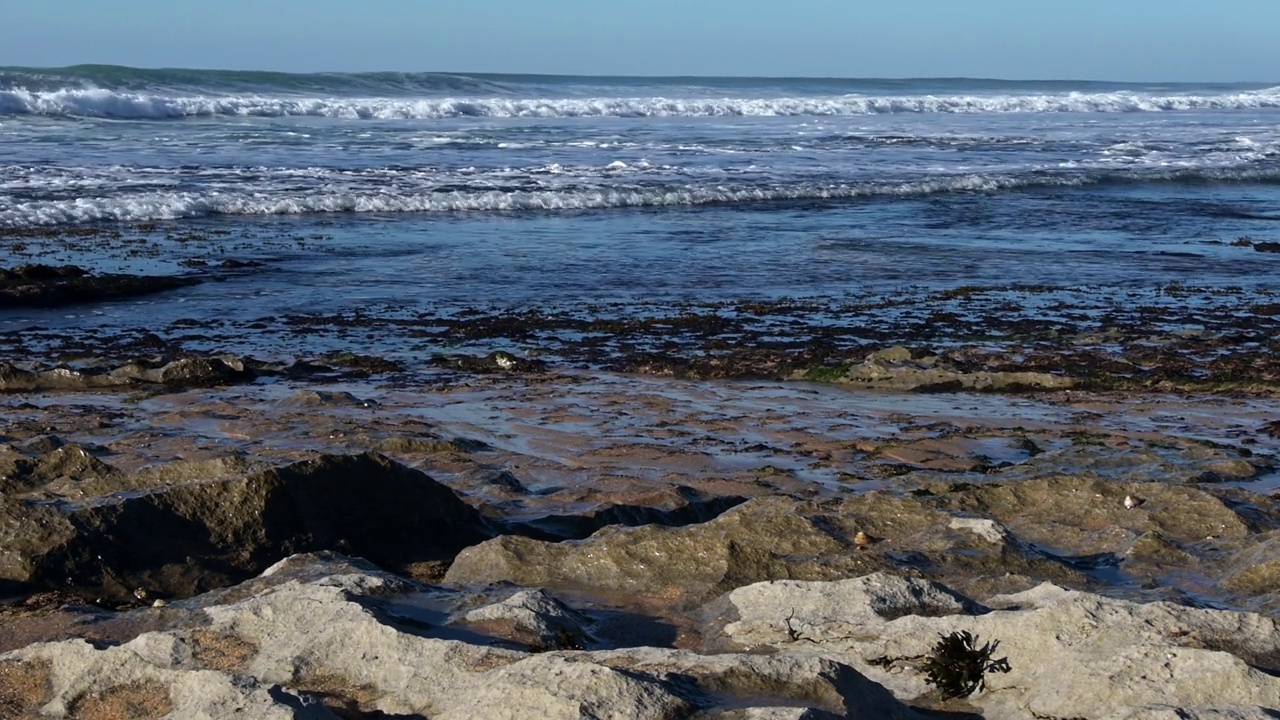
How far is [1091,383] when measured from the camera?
8.80 m

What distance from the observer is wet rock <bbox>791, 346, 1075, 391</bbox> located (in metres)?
8.75

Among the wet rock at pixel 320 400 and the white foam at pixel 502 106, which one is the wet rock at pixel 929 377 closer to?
the wet rock at pixel 320 400

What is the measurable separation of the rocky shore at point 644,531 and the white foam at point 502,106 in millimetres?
31330

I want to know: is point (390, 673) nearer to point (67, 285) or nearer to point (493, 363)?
point (493, 363)

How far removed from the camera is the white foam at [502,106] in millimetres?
38688

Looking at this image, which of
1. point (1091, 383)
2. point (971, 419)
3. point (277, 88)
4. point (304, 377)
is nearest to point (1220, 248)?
point (1091, 383)

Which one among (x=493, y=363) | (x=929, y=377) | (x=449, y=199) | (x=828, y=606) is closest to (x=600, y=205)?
(x=449, y=199)

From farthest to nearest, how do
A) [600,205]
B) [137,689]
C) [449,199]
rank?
[600,205] < [449,199] < [137,689]

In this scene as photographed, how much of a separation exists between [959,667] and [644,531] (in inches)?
62.5

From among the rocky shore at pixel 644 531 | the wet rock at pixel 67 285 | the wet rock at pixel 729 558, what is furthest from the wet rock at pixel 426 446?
the wet rock at pixel 67 285

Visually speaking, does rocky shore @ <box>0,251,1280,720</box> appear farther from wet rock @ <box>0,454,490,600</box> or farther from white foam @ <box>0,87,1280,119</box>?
white foam @ <box>0,87,1280,119</box>

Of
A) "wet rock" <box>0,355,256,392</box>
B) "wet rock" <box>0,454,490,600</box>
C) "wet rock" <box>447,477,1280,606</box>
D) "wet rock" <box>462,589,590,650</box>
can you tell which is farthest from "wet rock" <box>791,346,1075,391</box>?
"wet rock" <box>462,589,590,650</box>

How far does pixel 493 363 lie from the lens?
9.44 m

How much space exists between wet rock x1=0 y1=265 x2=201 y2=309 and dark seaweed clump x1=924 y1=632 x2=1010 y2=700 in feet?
33.1
